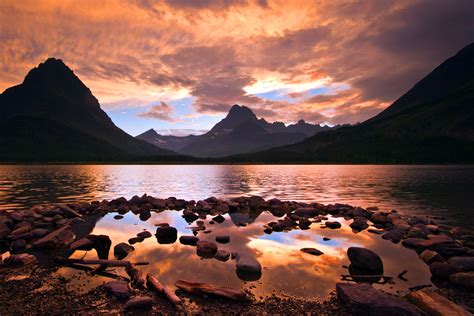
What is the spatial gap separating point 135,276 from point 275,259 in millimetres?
7280

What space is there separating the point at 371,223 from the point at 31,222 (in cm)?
2872

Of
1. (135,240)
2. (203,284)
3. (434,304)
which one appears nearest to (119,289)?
(203,284)

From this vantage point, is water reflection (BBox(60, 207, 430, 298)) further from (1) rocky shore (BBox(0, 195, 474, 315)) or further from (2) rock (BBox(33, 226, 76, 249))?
(2) rock (BBox(33, 226, 76, 249))

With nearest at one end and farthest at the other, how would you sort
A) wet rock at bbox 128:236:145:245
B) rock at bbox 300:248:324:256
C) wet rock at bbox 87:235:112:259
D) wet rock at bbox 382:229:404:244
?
rock at bbox 300:248:324:256 → wet rock at bbox 87:235:112:259 → wet rock at bbox 128:236:145:245 → wet rock at bbox 382:229:404:244

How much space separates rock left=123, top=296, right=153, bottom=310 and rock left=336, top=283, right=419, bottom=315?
7.04 meters

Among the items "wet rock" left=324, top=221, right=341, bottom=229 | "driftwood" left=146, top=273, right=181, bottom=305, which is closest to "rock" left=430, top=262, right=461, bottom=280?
"wet rock" left=324, top=221, right=341, bottom=229

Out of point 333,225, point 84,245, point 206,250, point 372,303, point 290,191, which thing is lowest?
point 290,191

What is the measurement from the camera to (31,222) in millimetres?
23672

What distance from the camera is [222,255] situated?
16047mm

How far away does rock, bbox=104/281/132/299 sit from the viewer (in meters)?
11.0

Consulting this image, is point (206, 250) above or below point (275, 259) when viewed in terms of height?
above

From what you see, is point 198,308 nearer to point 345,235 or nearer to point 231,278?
point 231,278

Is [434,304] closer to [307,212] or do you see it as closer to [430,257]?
[430,257]

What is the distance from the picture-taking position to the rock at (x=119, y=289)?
11.0 meters
